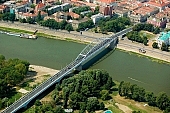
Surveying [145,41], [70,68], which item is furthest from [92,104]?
[145,41]

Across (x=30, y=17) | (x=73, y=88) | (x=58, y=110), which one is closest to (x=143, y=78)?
(x=73, y=88)

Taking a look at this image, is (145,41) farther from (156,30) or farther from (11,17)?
(11,17)

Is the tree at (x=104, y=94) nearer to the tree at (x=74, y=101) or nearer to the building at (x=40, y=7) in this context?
the tree at (x=74, y=101)

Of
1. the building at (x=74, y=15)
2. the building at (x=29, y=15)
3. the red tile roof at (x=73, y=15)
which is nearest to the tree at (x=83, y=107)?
the building at (x=74, y=15)

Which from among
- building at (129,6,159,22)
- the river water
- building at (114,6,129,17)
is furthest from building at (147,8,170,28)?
the river water

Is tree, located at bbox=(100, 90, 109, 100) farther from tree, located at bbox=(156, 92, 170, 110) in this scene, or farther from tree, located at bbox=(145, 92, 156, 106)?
tree, located at bbox=(156, 92, 170, 110)

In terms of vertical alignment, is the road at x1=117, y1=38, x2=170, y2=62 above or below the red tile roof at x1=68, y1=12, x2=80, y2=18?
below
